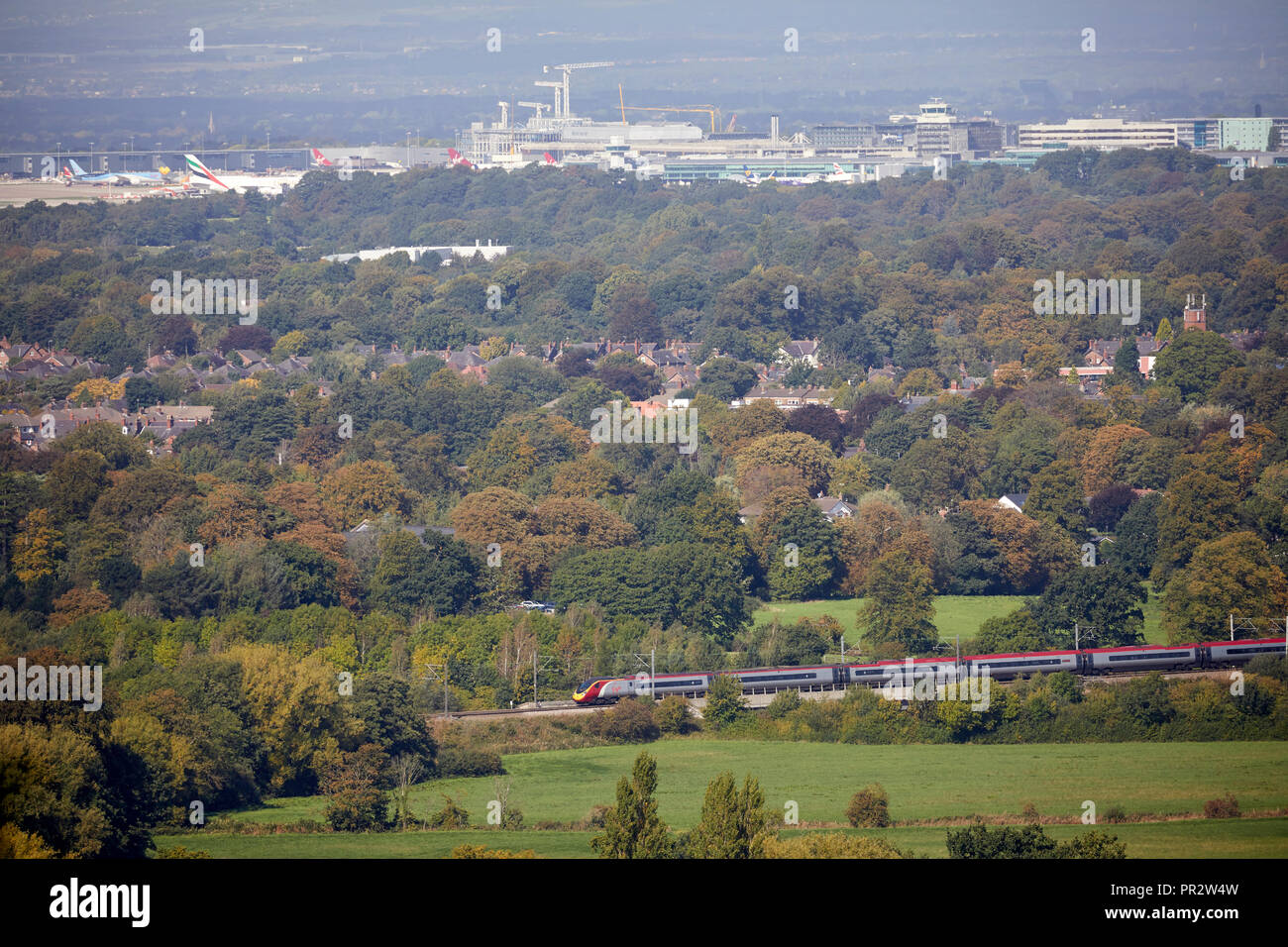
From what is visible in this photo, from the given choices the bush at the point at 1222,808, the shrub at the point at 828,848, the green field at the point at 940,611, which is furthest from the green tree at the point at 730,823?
the green field at the point at 940,611

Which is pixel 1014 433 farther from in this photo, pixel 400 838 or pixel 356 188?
pixel 356 188

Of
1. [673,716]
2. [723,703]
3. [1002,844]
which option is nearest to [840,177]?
[723,703]

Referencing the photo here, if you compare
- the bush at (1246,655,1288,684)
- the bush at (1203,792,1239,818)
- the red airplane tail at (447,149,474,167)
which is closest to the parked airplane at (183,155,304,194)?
the red airplane tail at (447,149,474,167)

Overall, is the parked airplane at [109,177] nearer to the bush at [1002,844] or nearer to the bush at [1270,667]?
the bush at [1270,667]

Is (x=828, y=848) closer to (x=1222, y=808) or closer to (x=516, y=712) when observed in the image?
(x=1222, y=808)

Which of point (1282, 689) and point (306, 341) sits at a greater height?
point (306, 341)

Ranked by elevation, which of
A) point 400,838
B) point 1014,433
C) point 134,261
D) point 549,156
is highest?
point 549,156
